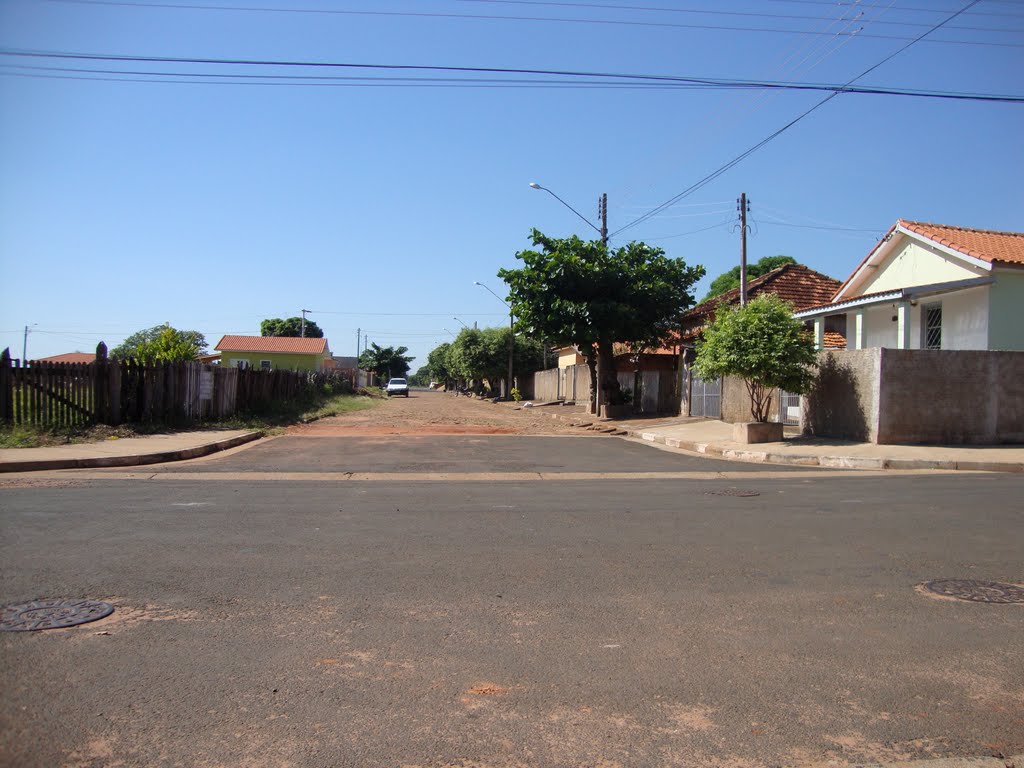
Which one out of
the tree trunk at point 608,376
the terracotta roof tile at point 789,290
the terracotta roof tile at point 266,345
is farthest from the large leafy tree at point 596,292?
the terracotta roof tile at point 266,345

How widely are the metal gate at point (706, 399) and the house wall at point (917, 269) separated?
591 centimetres

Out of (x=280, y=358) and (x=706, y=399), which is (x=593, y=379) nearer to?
(x=706, y=399)

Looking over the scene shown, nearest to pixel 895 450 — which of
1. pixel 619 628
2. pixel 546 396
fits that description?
pixel 619 628

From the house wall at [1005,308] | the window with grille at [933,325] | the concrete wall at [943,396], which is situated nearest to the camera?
the concrete wall at [943,396]

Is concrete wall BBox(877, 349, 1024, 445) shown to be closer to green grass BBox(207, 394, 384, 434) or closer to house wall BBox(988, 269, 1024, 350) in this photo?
house wall BBox(988, 269, 1024, 350)

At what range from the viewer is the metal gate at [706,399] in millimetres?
24781

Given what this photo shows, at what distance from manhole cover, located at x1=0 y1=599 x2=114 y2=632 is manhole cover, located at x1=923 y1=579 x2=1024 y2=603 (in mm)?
5830

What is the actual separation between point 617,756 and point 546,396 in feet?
151

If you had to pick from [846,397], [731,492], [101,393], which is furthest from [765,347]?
[101,393]

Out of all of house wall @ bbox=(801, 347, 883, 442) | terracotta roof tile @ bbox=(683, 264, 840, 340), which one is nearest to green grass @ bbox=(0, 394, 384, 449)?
house wall @ bbox=(801, 347, 883, 442)

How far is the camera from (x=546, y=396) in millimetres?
49312

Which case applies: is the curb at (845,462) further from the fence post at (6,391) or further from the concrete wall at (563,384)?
the concrete wall at (563,384)

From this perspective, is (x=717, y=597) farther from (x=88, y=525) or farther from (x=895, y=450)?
(x=895, y=450)

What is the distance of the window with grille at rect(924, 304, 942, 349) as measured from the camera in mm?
21297
